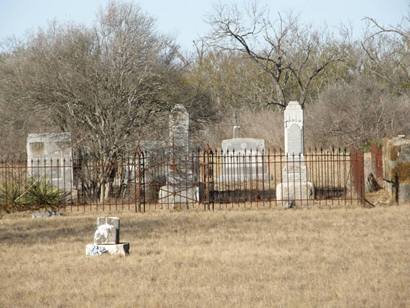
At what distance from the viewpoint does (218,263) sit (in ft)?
37.0

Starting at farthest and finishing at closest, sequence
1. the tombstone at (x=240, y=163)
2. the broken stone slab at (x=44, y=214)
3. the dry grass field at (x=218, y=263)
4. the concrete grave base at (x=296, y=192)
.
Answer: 1. the tombstone at (x=240, y=163)
2. the concrete grave base at (x=296, y=192)
3. the broken stone slab at (x=44, y=214)
4. the dry grass field at (x=218, y=263)

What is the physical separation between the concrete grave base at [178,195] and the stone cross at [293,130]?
2995 mm

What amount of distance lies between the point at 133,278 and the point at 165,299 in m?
1.43

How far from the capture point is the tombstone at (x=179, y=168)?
68.0 feet

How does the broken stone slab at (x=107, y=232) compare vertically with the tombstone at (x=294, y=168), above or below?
below

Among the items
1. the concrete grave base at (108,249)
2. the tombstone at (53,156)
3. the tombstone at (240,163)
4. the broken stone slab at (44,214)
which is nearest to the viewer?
the concrete grave base at (108,249)

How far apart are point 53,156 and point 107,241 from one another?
33.4 feet

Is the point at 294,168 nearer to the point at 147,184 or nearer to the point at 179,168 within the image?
the point at 179,168

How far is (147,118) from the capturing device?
22172 mm

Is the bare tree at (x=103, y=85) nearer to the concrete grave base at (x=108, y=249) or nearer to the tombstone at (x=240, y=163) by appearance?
the tombstone at (x=240, y=163)

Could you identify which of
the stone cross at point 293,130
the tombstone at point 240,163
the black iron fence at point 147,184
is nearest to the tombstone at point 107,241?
the black iron fence at point 147,184

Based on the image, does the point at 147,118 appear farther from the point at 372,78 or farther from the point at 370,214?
the point at 372,78

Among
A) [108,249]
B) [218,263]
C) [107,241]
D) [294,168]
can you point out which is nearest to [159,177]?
[294,168]

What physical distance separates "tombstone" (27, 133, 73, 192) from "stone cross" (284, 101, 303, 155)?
6.01 m
